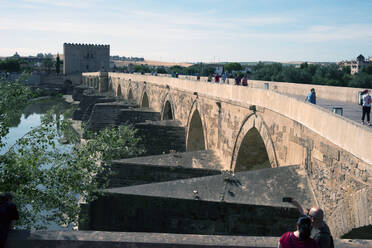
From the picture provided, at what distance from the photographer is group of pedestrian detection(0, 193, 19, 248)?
2.78 m

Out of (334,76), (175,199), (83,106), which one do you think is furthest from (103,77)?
(175,199)

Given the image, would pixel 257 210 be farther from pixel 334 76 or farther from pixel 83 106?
pixel 334 76

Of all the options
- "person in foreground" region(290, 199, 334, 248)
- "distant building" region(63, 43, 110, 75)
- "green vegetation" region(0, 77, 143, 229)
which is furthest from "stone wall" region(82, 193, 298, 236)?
"distant building" region(63, 43, 110, 75)

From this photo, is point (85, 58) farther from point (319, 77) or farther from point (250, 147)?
point (250, 147)

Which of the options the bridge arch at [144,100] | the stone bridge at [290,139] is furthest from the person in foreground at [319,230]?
the bridge arch at [144,100]

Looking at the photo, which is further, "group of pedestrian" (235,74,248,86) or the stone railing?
"group of pedestrian" (235,74,248,86)

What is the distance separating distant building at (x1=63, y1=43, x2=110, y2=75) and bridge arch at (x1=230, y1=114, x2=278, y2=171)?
5990cm

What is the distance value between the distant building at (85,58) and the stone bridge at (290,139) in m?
55.9

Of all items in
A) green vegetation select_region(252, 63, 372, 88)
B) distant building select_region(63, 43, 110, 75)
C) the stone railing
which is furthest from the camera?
distant building select_region(63, 43, 110, 75)

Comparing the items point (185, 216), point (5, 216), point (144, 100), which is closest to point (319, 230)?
point (5, 216)

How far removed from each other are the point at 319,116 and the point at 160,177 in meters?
4.60

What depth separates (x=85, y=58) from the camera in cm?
6862

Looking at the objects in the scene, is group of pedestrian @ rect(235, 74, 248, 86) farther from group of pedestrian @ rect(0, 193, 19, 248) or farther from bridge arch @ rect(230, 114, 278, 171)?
group of pedestrian @ rect(0, 193, 19, 248)

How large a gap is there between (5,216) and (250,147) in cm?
683
